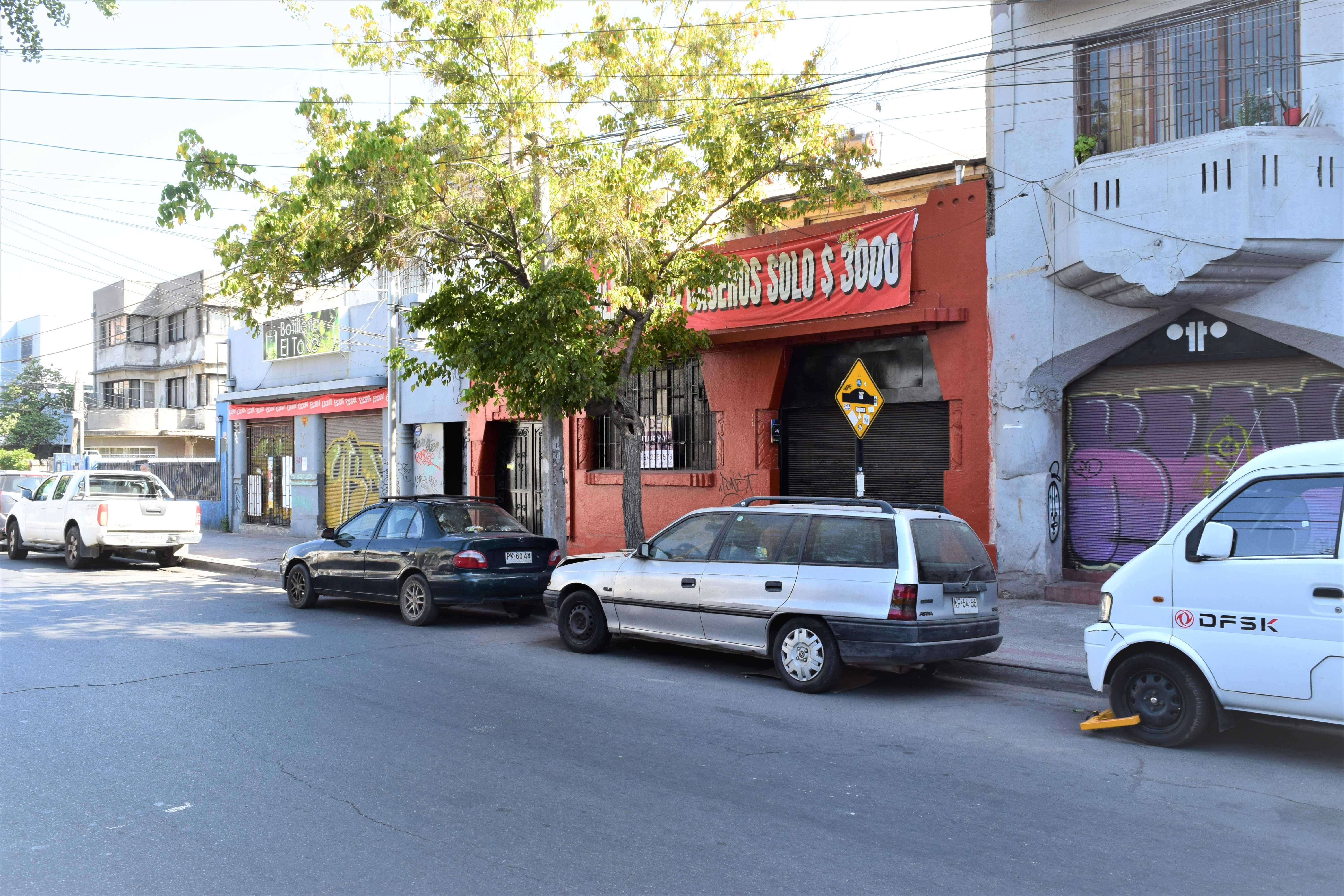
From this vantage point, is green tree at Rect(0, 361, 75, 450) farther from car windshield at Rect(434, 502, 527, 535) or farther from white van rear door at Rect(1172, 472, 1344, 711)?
white van rear door at Rect(1172, 472, 1344, 711)

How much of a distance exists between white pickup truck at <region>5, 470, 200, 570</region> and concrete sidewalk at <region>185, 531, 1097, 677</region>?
110cm

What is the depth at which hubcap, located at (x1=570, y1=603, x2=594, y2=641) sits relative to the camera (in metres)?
9.63

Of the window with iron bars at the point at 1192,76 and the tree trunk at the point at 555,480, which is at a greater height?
the window with iron bars at the point at 1192,76

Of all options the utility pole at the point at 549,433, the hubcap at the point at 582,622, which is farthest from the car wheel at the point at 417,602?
the hubcap at the point at 582,622

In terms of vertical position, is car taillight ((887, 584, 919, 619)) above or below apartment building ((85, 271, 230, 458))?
below

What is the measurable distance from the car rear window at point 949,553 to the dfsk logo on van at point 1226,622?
1966 mm

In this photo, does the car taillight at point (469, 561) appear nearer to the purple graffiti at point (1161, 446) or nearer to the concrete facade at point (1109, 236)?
the concrete facade at point (1109, 236)

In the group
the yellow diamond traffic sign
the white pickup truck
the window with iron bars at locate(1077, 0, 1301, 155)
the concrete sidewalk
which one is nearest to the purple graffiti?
the concrete sidewalk

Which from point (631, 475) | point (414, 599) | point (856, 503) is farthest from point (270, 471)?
point (856, 503)

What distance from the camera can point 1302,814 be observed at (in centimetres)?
509

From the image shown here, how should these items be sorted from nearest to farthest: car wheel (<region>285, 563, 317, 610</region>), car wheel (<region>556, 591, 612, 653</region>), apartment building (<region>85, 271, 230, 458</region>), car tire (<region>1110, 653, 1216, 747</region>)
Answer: car tire (<region>1110, 653, 1216, 747</region>) < car wheel (<region>556, 591, 612, 653</region>) < car wheel (<region>285, 563, 317, 610</region>) < apartment building (<region>85, 271, 230, 458</region>)

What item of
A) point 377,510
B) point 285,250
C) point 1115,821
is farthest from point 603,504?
point 1115,821

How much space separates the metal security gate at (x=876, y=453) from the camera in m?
13.9

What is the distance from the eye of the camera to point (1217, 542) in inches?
237
